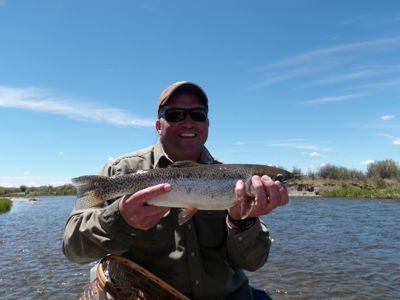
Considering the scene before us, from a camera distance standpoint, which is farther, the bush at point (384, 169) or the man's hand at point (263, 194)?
the bush at point (384, 169)

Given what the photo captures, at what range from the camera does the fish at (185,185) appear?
3480 mm

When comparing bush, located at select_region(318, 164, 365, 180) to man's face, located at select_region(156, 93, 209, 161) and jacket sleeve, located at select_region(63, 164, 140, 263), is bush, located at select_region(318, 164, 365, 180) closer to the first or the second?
man's face, located at select_region(156, 93, 209, 161)

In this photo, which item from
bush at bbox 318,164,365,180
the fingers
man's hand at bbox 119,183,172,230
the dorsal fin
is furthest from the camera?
bush at bbox 318,164,365,180

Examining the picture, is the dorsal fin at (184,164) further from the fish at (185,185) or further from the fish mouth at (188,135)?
the fish mouth at (188,135)

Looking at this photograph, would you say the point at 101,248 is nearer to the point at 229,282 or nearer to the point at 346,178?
the point at 229,282

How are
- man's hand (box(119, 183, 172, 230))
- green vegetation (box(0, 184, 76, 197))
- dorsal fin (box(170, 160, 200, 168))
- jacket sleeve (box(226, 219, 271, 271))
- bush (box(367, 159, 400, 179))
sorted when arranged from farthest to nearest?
green vegetation (box(0, 184, 76, 197)) < bush (box(367, 159, 400, 179)) < dorsal fin (box(170, 160, 200, 168)) < jacket sleeve (box(226, 219, 271, 271)) < man's hand (box(119, 183, 172, 230))

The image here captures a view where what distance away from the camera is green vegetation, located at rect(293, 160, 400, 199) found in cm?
4059

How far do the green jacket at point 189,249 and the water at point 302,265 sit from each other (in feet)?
19.0

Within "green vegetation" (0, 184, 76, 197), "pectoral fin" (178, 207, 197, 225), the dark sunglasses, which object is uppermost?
"green vegetation" (0, 184, 76, 197)

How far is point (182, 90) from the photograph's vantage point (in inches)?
165

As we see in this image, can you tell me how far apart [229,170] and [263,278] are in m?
7.58

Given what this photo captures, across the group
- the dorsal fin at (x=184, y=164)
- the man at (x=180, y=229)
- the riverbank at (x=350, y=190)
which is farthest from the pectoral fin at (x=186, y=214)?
the riverbank at (x=350, y=190)

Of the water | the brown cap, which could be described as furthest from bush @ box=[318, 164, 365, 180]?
the brown cap

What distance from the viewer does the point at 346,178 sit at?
55344 millimetres
